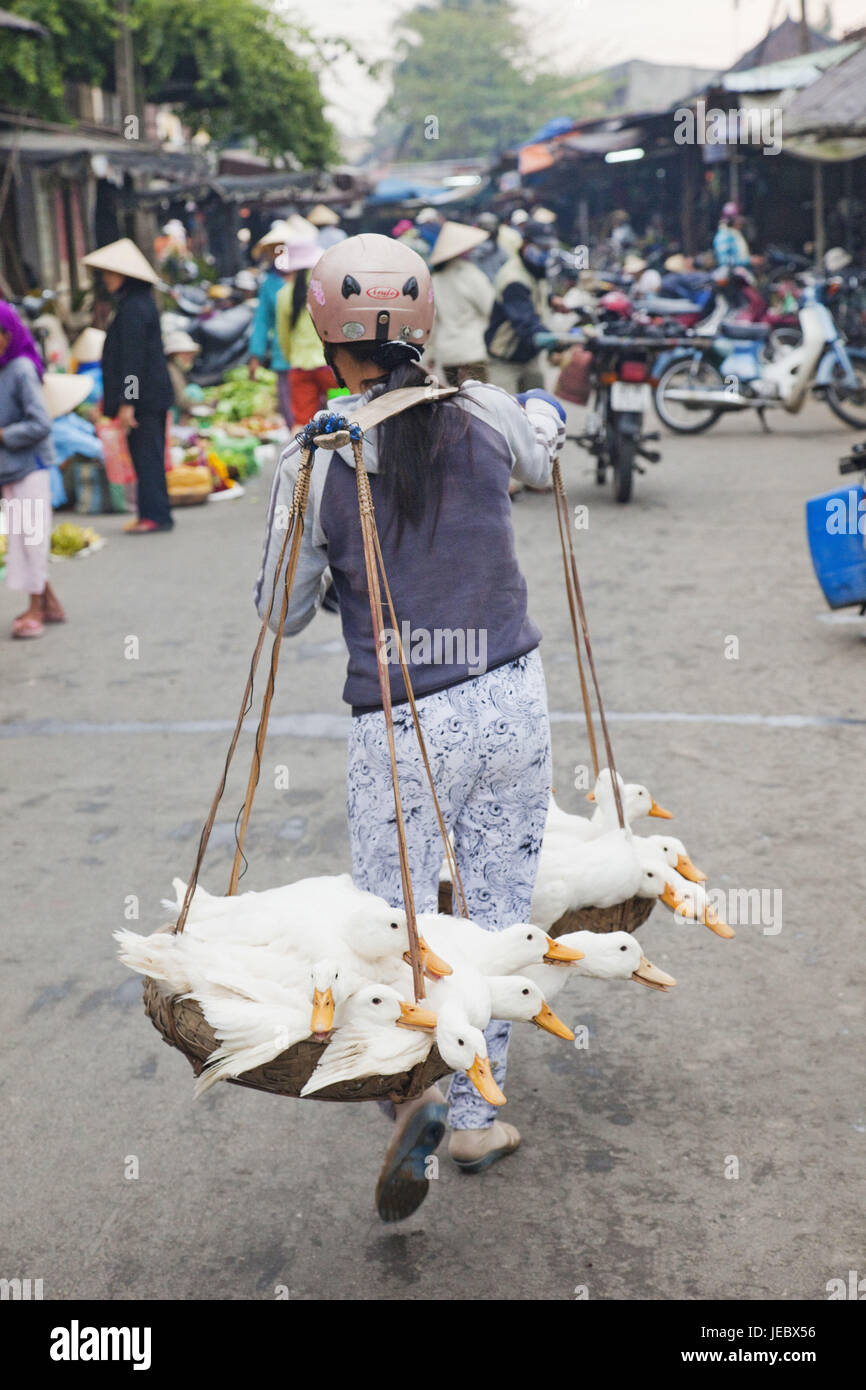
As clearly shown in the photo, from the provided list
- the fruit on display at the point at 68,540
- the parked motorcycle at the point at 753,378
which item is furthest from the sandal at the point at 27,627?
the parked motorcycle at the point at 753,378

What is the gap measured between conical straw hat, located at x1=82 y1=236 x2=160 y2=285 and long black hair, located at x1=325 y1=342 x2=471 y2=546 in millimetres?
6726

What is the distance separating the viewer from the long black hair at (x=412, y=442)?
2.26 meters

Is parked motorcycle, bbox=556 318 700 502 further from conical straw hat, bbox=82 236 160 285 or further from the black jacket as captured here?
conical straw hat, bbox=82 236 160 285

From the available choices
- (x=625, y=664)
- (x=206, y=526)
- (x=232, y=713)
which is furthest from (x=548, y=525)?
(x=232, y=713)

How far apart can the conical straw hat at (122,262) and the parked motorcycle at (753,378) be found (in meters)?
5.13

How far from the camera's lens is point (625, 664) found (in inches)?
234

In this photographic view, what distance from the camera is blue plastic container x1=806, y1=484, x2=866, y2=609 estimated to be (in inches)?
237

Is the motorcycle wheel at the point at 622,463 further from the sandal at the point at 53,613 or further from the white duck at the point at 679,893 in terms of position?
the white duck at the point at 679,893

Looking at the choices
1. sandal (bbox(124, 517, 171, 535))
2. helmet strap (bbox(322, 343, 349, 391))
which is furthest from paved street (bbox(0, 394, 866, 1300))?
sandal (bbox(124, 517, 171, 535))

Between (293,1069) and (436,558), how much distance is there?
2.87 ft

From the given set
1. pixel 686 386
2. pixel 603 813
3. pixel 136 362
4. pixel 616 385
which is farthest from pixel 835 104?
pixel 603 813
